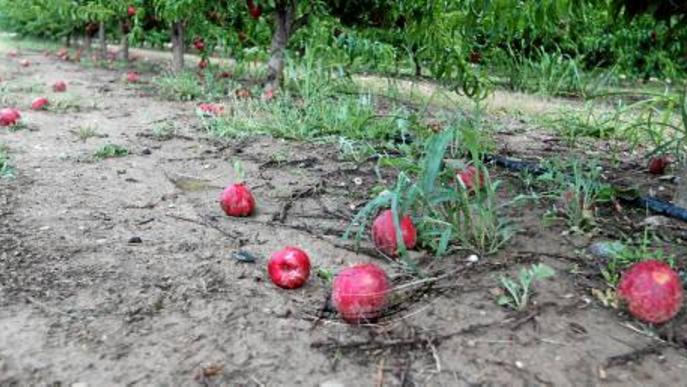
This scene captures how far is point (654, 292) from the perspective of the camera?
1.60m

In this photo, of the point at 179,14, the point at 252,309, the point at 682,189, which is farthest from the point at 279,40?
the point at 252,309

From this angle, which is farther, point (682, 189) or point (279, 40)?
point (279, 40)

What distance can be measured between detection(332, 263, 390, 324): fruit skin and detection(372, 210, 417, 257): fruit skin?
1.20 feet

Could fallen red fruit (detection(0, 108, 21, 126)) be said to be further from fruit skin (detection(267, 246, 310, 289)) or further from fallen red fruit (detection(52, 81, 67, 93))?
fruit skin (detection(267, 246, 310, 289))

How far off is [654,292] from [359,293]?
0.74m

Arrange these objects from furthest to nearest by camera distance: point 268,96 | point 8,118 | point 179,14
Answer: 1. point 179,14
2. point 268,96
3. point 8,118

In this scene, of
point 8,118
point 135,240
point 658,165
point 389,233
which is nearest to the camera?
point 389,233

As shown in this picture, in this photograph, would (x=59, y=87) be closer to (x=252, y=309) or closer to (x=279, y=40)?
(x=279, y=40)

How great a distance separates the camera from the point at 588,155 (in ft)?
12.3

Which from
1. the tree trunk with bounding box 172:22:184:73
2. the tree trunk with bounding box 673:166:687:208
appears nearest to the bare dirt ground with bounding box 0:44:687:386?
the tree trunk with bounding box 673:166:687:208

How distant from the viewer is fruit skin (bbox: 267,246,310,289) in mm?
1861

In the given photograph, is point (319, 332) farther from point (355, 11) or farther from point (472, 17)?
point (355, 11)

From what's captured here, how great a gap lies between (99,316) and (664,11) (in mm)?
1854

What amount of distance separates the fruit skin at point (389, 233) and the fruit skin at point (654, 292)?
67 centimetres
